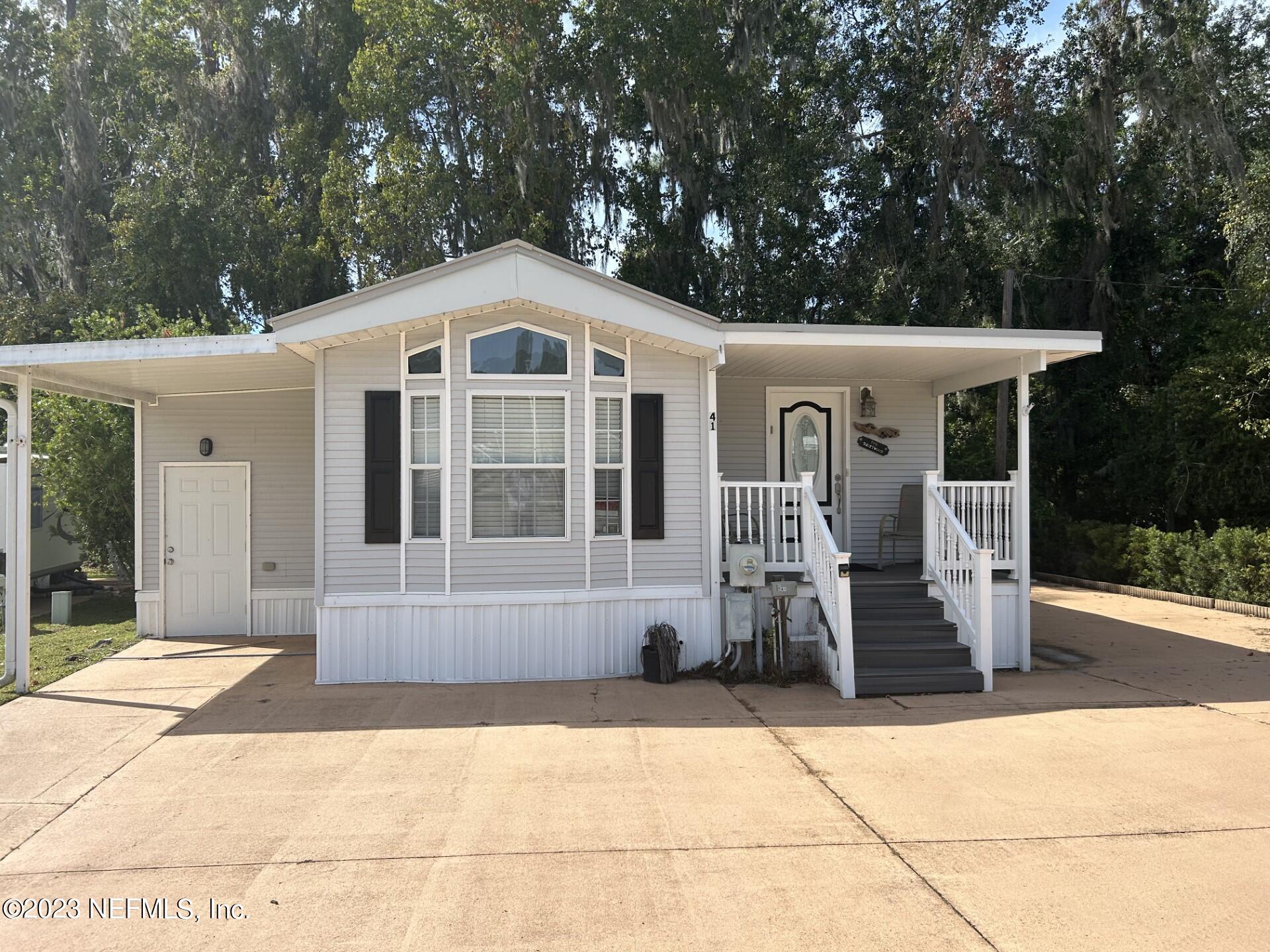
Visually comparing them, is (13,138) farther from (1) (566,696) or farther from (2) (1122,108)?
(2) (1122,108)

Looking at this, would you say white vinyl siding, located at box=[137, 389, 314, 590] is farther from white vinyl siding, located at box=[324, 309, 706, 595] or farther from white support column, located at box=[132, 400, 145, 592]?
white vinyl siding, located at box=[324, 309, 706, 595]

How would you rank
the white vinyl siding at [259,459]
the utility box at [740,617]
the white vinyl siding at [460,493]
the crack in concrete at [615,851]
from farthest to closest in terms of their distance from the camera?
1. the white vinyl siding at [259,459]
2. the utility box at [740,617]
3. the white vinyl siding at [460,493]
4. the crack in concrete at [615,851]

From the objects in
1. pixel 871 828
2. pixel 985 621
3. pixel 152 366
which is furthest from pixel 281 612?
pixel 871 828

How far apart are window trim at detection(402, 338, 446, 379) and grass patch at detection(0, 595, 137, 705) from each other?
4197 mm

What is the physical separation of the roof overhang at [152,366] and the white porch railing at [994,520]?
6.51 m

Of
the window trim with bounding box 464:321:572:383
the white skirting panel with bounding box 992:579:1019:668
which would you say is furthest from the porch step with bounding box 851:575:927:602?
the window trim with bounding box 464:321:572:383

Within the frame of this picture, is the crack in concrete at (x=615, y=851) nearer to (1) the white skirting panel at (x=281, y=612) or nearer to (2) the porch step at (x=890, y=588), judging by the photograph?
(2) the porch step at (x=890, y=588)

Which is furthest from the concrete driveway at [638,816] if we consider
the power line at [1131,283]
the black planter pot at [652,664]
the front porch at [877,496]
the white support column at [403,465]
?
the power line at [1131,283]

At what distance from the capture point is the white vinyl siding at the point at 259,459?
33.2 ft

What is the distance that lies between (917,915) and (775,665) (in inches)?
177

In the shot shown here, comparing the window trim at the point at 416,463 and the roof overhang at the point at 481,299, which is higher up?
the roof overhang at the point at 481,299

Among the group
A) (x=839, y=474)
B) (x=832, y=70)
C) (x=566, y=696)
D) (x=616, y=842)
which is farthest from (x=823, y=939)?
(x=832, y=70)

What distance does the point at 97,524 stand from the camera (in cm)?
1284

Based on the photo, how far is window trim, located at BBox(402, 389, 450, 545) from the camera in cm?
777
